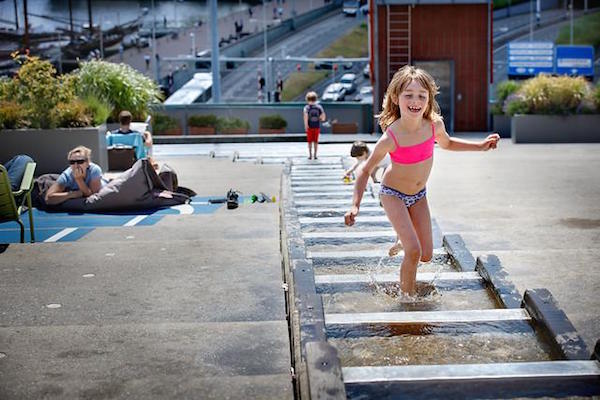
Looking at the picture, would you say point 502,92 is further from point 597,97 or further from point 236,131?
point 236,131

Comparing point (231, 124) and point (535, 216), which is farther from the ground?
point (231, 124)

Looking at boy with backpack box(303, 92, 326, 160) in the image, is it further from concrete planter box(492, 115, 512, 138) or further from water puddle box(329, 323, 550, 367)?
water puddle box(329, 323, 550, 367)

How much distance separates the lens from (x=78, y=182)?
35.7 feet

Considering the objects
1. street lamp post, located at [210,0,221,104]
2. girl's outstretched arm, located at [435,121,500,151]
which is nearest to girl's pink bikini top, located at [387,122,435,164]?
girl's outstretched arm, located at [435,121,500,151]

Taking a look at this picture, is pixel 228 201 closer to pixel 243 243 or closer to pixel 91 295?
pixel 243 243

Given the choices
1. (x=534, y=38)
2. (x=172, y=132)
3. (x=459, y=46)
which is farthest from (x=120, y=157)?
(x=534, y=38)

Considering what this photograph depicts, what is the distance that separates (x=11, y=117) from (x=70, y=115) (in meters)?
1.09

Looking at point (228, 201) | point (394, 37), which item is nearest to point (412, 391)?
point (228, 201)

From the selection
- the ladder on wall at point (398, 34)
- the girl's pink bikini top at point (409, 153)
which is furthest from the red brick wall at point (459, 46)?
the girl's pink bikini top at point (409, 153)

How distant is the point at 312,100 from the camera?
17.4 m

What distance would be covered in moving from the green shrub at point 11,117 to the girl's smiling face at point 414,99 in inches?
442

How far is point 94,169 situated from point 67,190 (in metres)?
A: 0.48

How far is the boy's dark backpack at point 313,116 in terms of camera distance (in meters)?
17.5

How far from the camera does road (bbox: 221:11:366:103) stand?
185ft
